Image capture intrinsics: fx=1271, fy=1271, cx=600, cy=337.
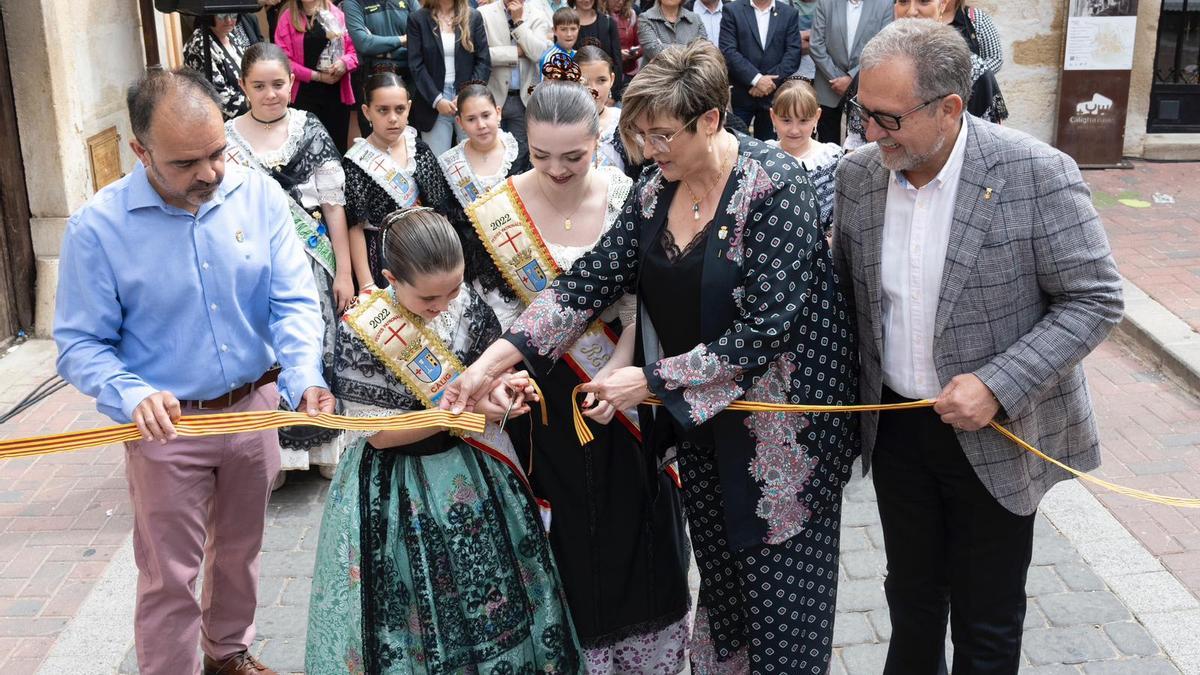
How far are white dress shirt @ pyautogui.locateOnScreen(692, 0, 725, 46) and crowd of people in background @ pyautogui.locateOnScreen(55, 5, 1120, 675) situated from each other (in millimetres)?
5658

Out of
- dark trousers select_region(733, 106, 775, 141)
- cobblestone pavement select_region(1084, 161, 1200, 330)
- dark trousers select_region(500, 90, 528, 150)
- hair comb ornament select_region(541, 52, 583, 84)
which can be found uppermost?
hair comb ornament select_region(541, 52, 583, 84)

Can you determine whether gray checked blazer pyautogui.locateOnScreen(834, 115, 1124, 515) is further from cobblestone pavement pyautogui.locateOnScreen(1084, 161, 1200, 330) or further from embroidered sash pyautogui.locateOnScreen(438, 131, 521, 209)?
cobblestone pavement pyautogui.locateOnScreen(1084, 161, 1200, 330)

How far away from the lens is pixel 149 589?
12.8 ft

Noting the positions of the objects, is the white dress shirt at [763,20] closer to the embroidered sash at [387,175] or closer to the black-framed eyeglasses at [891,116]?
the embroidered sash at [387,175]

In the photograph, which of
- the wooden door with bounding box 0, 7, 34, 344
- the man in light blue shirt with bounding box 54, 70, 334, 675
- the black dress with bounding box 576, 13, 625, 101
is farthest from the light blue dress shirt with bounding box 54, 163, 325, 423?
the black dress with bounding box 576, 13, 625, 101

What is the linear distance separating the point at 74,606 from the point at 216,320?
1.69m

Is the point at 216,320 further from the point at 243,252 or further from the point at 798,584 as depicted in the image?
the point at 798,584

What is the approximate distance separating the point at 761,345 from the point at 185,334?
5.62 ft

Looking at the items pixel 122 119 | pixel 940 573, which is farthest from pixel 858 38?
pixel 940 573

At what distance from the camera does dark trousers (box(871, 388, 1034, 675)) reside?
3490 mm

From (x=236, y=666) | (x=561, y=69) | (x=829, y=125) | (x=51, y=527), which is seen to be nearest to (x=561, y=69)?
(x=561, y=69)

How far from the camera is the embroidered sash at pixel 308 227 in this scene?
213 inches

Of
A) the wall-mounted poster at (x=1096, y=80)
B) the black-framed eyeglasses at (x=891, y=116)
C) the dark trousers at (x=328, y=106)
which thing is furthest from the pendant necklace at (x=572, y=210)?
the wall-mounted poster at (x=1096, y=80)

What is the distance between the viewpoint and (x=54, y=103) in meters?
7.55
